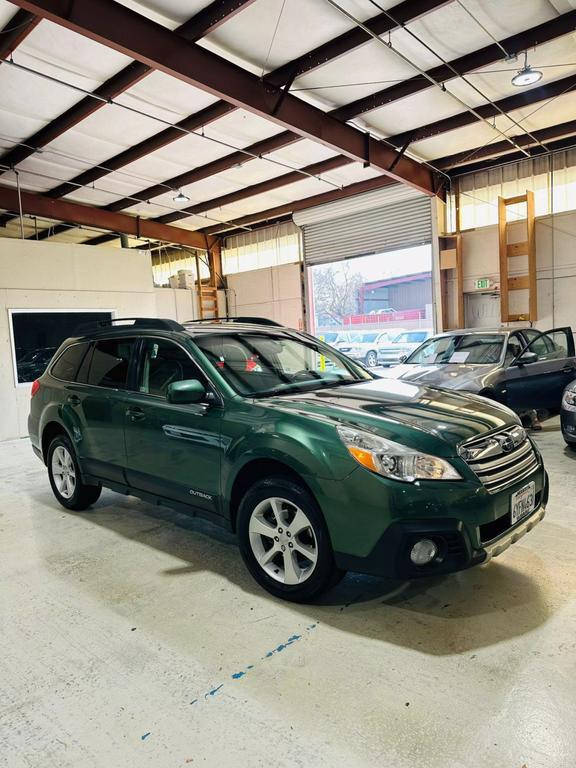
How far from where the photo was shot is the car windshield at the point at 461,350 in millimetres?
6418

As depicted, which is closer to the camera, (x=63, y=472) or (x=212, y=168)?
(x=63, y=472)

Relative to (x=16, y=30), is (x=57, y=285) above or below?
below

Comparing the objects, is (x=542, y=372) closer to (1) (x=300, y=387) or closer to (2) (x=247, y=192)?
(1) (x=300, y=387)

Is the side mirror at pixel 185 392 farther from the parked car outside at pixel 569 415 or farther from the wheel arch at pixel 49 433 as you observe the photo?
the parked car outside at pixel 569 415

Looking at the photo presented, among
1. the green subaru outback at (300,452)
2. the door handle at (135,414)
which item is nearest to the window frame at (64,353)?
the green subaru outback at (300,452)

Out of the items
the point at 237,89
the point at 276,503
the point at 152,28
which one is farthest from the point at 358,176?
the point at 276,503

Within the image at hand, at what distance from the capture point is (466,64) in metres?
6.28

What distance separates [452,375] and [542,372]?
1359mm

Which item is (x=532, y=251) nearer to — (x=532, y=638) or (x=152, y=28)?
(x=152, y=28)

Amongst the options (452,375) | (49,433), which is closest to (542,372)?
(452,375)

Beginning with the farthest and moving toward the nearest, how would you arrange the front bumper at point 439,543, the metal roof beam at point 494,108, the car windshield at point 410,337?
the car windshield at point 410,337, the metal roof beam at point 494,108, the front bumper at point 439,543

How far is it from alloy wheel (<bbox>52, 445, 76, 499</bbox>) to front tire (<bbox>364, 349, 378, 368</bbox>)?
9319mm

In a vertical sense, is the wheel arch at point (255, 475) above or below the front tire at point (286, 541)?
above

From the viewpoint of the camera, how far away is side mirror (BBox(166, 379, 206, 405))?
9.27 feet
